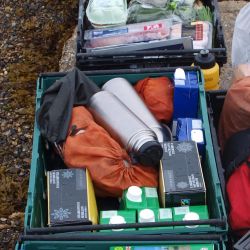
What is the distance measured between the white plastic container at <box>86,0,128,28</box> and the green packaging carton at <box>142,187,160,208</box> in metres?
1.42

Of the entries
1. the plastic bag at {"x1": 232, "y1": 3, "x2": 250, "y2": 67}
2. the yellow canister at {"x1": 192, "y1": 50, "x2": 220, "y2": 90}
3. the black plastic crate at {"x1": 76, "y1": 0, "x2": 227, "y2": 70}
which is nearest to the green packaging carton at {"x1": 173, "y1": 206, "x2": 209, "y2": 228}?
the yellow canister at {"x1": 192, "y1": 50, "x2": 220, "y2": 90}

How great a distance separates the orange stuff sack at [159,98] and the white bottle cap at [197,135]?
0.81 feet

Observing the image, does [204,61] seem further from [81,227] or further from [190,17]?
[81,227]

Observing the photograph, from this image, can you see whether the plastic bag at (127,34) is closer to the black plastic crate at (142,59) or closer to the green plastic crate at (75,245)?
the black plastic crate at (142,59)

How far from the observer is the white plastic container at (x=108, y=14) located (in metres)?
3.67

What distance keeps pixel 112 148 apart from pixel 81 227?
46 centimetres

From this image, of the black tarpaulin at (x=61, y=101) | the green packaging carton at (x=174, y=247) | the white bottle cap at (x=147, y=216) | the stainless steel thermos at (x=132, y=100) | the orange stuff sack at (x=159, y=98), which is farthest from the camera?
the orange stuff sack at (x=159, y=98)

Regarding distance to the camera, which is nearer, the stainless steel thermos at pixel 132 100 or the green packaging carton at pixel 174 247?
the green packaging carton at pixel 174 247

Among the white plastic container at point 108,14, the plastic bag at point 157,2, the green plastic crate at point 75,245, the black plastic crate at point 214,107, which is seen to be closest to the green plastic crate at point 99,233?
the green plastic crate at point 75,245

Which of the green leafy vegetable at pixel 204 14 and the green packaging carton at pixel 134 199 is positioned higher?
the green leafy vegetable at pixel 204 14

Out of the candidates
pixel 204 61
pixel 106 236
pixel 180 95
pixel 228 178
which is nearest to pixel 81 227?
pixel 106 236

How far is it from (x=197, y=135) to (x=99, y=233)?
756 millimetres

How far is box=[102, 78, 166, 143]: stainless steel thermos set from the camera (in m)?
2.90

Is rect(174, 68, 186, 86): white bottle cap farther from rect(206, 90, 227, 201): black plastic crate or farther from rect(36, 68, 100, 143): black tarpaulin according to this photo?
rect(36, 68, 100, 143): black tarpaulin
